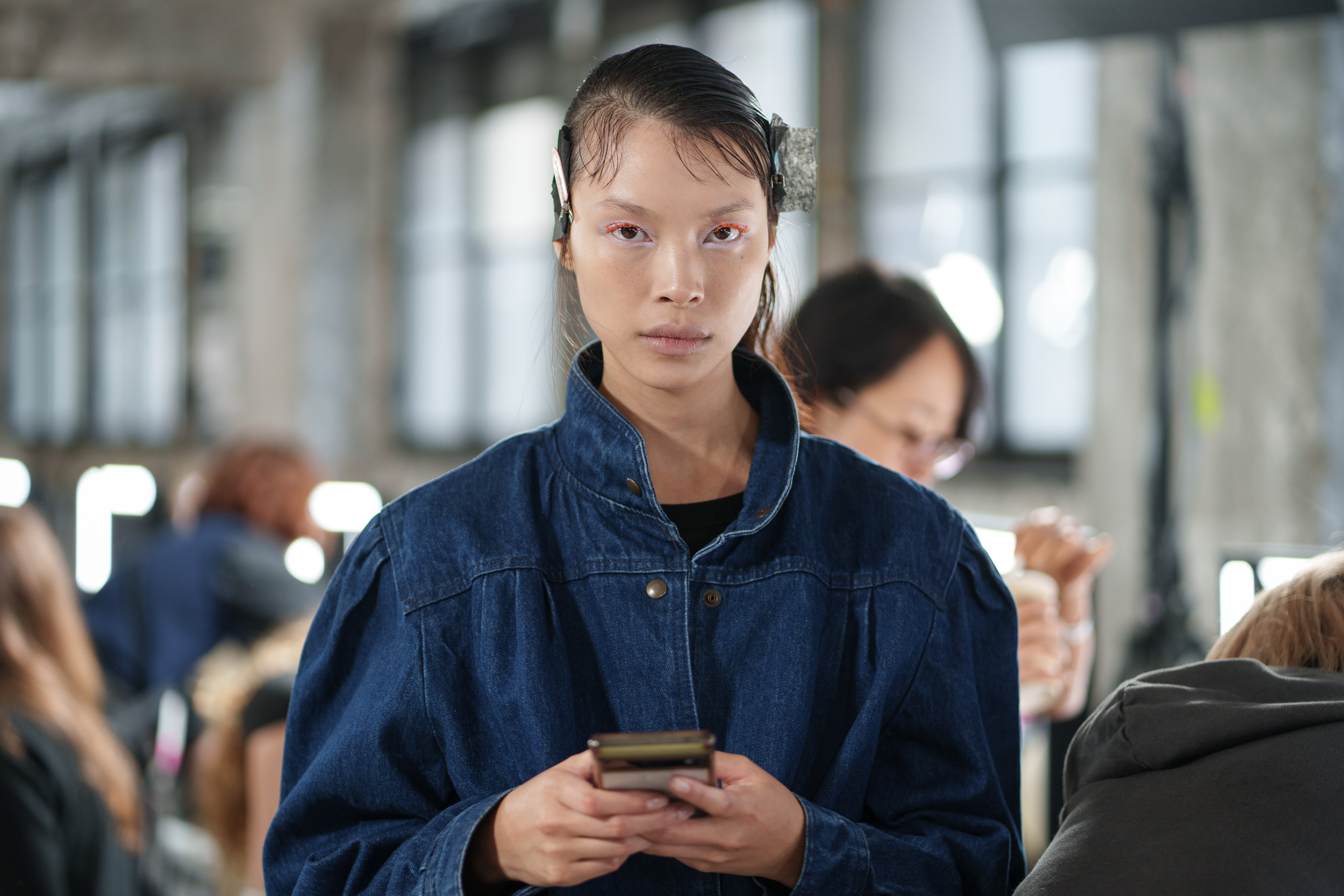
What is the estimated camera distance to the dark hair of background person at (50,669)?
92.1 inches

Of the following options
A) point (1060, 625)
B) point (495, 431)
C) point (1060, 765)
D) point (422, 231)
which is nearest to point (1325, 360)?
point (1060, 765)

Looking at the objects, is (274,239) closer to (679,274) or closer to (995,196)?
(995,196)

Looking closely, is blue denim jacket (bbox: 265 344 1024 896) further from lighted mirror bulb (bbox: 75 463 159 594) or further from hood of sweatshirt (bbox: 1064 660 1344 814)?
lighted mirror bulb (bbox: 75 463 159 594)

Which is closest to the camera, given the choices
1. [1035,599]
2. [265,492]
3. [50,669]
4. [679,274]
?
[679,274]

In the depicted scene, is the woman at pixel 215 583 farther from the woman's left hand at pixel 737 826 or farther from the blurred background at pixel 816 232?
the woman's left hand at pixel 737 826

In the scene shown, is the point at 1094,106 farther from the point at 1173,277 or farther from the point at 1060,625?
the point at 1060,625

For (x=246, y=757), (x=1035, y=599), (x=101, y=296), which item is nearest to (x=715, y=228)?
(x=1035, y=599)

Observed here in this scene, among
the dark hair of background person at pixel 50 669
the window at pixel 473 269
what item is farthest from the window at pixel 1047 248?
the dark hair of background person at pixel 50 669

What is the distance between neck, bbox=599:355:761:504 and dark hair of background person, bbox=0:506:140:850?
169 centimetres

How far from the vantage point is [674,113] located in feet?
3.11

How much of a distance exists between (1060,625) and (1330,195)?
2.79 m

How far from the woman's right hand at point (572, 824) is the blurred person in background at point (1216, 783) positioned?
1.13 ft

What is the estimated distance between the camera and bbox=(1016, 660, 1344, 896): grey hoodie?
895mm

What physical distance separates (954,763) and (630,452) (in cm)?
38
